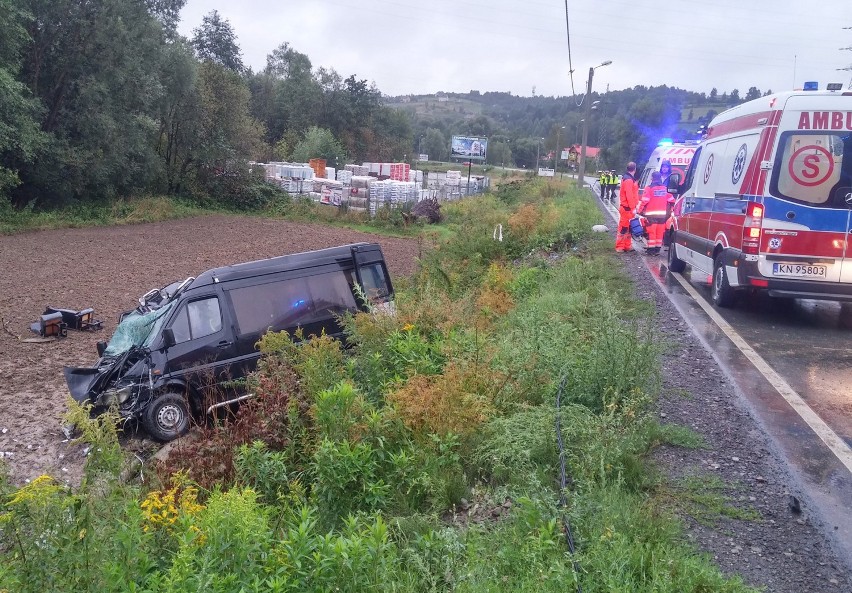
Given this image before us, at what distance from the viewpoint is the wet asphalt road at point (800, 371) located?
187 inches

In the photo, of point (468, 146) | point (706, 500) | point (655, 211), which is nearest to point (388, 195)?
point (468, 146)

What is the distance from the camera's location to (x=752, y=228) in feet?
29.8

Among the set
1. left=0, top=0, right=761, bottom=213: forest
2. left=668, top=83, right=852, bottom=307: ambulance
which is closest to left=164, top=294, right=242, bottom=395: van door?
left=668, top=83, right=852, bottom=307: ambulance

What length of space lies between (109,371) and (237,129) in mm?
31722

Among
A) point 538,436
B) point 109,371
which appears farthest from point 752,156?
point 109,371

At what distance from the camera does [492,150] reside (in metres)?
102

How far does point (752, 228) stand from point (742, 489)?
5.30 metres

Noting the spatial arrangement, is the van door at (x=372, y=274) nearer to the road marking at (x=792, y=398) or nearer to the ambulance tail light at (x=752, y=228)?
the road marking at (x=792, y=398)

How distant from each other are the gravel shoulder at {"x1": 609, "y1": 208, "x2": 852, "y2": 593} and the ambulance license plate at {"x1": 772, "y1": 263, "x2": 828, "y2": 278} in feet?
7.58

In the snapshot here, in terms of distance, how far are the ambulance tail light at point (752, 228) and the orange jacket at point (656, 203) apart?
8.30 meters

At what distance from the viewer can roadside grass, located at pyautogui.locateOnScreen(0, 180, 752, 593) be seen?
3967 mm

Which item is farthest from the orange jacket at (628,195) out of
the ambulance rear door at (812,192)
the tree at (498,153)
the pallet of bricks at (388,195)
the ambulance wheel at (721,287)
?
the tree at (498,153)

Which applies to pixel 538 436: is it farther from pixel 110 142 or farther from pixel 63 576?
pixel 110 142

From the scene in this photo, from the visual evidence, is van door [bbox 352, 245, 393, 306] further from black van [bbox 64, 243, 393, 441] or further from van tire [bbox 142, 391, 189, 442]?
van tire [bbox 142, 391, 189, 442]
